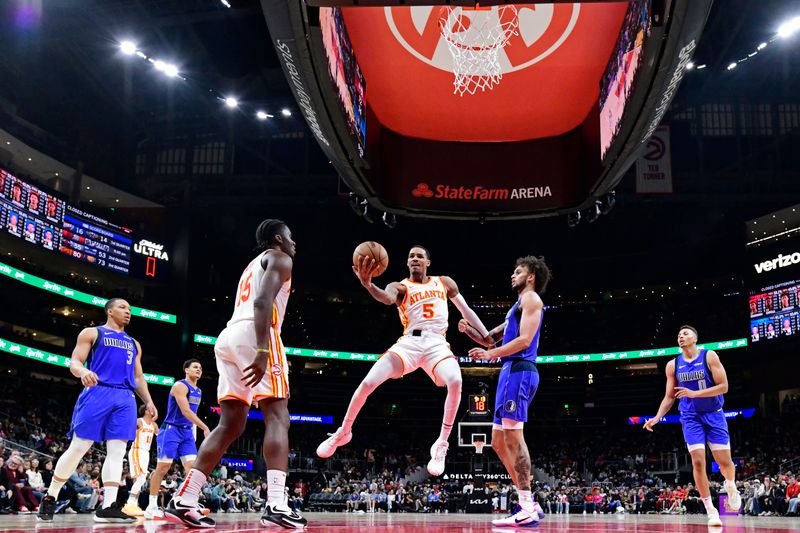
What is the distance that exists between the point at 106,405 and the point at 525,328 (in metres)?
3.76

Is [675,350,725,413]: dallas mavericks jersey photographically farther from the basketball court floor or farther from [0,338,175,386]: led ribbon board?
[0,338,175,386]: led ribbon board

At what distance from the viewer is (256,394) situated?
15.9 feet

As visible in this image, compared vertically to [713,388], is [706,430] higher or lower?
lower

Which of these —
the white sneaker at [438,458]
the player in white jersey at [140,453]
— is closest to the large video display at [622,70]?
the white sneaker at [438,458]

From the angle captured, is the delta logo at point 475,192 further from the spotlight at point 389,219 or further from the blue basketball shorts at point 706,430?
the blue basketball shorts at point 706,430

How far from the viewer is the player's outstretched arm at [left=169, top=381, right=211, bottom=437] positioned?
8.44 m

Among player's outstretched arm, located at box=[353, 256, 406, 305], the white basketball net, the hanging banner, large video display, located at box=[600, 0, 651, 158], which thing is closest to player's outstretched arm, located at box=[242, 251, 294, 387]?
player's outstretched arm, located at box=[353, 256, 406, 305]

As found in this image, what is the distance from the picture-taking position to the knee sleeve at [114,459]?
22.1ft

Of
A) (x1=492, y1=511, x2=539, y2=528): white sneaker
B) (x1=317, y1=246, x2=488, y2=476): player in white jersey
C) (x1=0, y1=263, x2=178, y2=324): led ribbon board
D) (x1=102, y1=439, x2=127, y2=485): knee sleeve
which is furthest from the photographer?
(x1=0, y1=263, x2=178, y2=324): led ribbon board

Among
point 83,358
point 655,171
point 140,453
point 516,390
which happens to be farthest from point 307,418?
point 516,390

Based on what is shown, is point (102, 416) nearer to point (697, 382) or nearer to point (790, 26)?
point (697, 382)

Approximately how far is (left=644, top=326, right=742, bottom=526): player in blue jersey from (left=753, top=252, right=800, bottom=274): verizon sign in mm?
21372

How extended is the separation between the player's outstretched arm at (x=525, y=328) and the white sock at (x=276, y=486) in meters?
1.83

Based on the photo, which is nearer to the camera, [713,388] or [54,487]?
[54,487]
